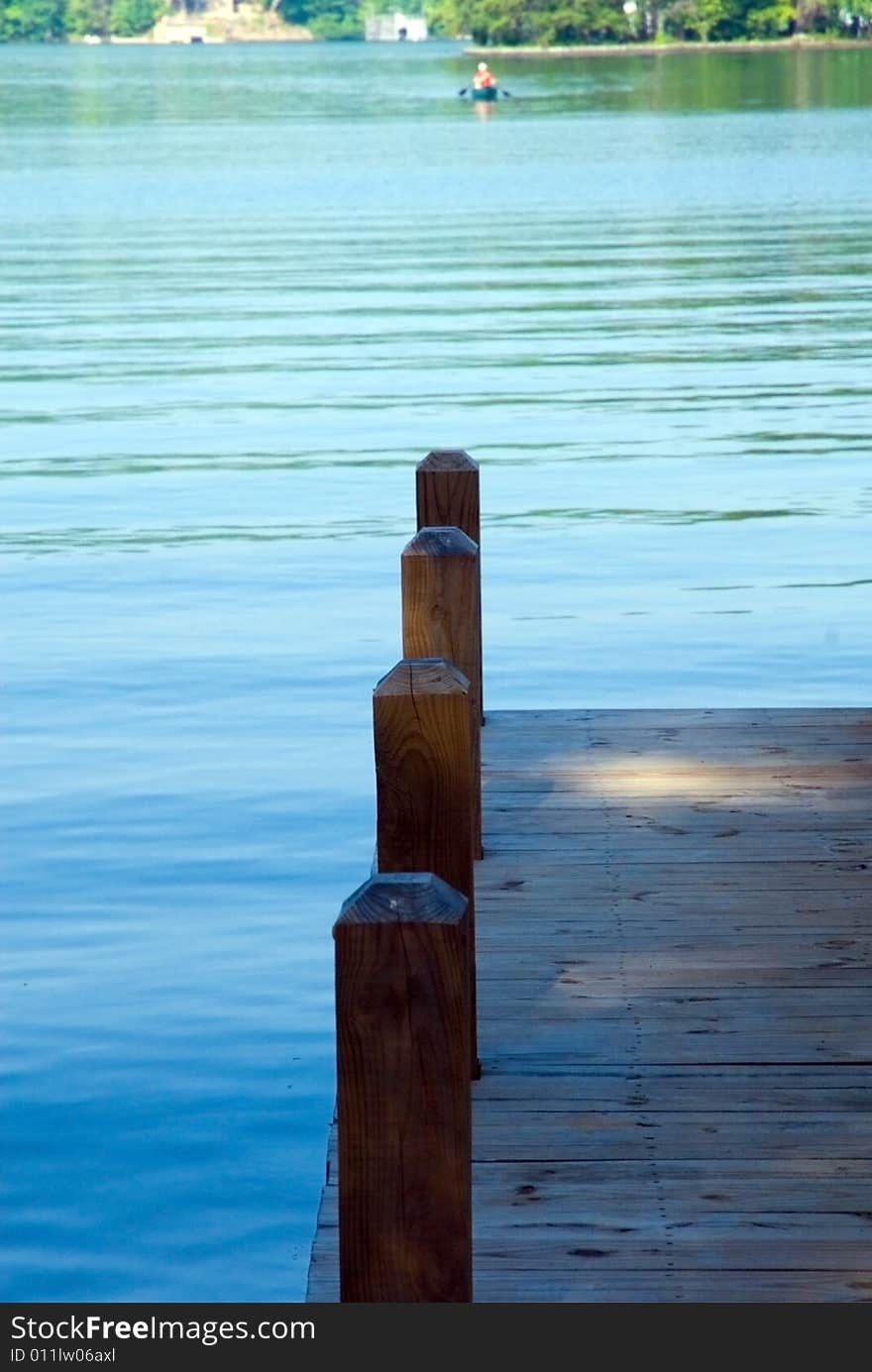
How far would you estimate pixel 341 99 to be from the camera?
110188 millimetres

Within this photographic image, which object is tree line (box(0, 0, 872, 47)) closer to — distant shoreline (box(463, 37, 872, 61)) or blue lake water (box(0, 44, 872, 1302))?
distant shoreline (box(463, 37, 872, 61))

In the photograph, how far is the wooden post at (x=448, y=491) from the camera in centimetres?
781

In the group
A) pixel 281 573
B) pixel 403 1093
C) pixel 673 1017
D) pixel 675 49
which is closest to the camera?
pixel 403 1093

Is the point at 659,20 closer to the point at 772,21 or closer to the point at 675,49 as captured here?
the point at 675,49

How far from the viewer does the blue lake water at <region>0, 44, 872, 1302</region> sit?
6.87m

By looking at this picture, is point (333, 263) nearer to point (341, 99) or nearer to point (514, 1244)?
point (514, 1244)

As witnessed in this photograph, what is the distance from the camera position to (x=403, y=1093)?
147 inches

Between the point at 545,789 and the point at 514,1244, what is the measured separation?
3393 millimetres

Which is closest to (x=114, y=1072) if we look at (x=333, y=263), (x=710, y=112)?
(x=333, y=263)

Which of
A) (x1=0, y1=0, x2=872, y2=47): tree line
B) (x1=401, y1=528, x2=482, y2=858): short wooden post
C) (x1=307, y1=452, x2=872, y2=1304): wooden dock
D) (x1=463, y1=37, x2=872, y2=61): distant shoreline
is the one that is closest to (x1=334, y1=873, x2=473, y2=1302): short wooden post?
(x1=307, y1=452, x2=872, y2=1304): wooden dock

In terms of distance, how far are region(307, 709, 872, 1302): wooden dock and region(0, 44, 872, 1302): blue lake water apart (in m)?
0.86

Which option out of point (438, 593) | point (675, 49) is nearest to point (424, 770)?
point (438, 593)

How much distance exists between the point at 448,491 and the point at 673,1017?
2.51m

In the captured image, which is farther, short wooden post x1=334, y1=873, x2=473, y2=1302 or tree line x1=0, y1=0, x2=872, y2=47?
tree line x1=0, y1=0, x2=872, y2=47
